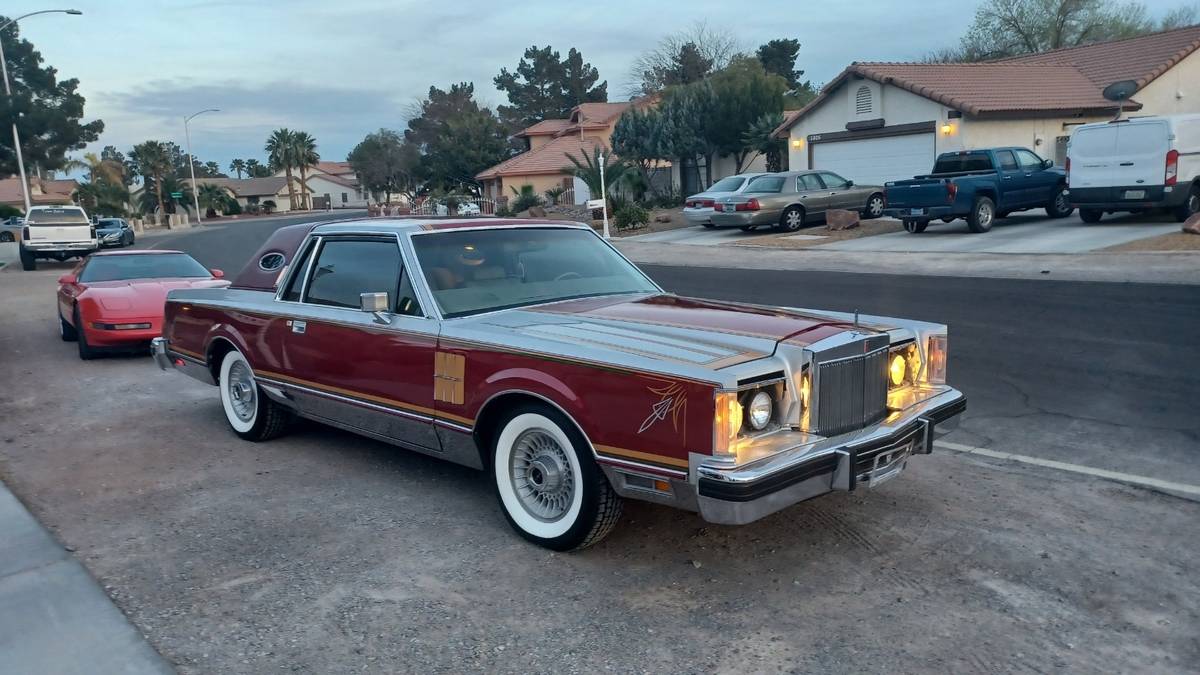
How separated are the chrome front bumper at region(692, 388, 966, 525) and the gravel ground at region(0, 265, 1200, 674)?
1.49ft

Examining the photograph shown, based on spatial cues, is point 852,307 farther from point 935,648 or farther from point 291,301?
point 935,648

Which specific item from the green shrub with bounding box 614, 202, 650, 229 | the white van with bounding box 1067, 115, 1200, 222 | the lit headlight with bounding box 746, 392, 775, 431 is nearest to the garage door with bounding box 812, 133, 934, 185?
the green shrub with bounding box 614, 202, 650, 229

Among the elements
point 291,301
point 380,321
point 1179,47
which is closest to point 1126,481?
point 380,321

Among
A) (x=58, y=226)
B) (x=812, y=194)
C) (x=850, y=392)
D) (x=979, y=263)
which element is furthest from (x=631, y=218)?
(x=850, y=392)

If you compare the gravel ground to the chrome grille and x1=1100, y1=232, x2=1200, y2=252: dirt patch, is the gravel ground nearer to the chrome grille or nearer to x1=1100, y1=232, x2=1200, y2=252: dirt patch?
the chrome grille

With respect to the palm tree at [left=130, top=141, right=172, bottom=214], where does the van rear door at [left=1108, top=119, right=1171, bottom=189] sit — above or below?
below

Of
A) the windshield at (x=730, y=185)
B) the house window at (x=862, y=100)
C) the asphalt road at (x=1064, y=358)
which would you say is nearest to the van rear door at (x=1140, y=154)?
the asphalt road at (x=1064, y=358)

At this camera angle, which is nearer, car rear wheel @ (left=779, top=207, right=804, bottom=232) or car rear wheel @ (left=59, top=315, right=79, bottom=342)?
car rear wheel @ (left=59, top=315, right=79, bottom=342)

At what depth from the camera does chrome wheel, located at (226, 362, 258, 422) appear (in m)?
6.84

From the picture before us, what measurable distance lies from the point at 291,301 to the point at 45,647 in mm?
2874

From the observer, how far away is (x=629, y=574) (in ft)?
14.3

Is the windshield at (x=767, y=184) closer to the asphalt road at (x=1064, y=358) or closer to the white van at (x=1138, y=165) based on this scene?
the white van at (x=1138, y=165)

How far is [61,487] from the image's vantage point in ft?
19.4

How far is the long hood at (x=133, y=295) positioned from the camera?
10656mm
